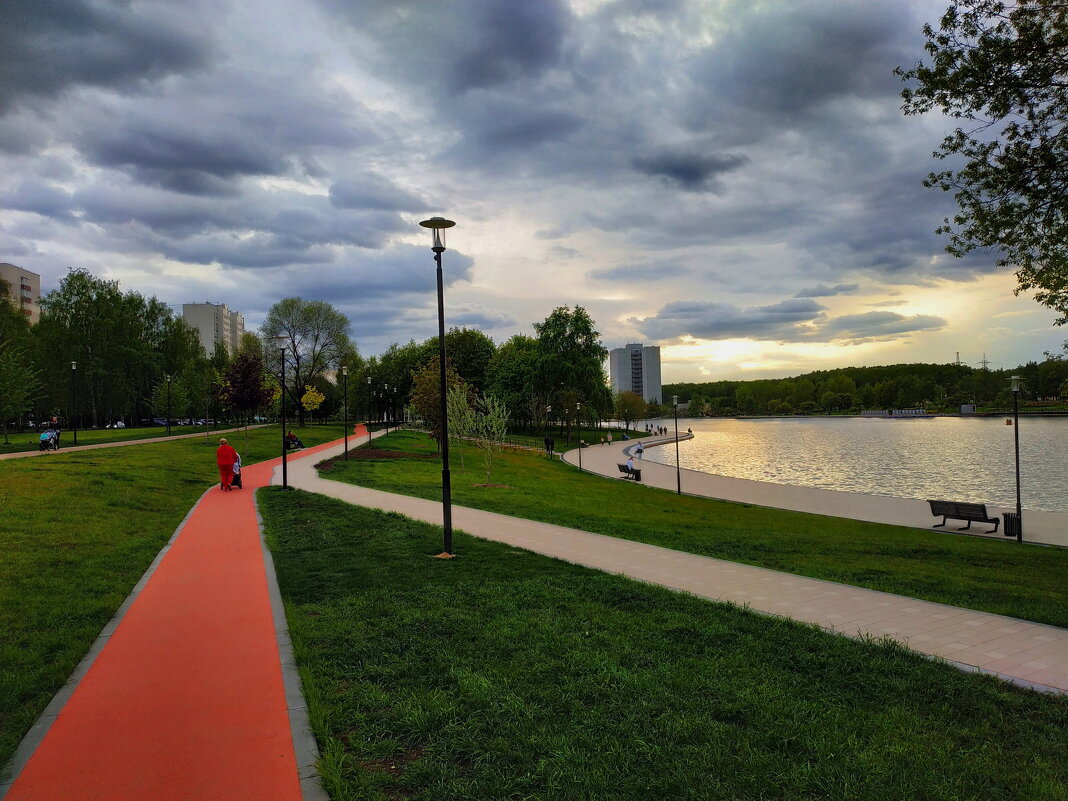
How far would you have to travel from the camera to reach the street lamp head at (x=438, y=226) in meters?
9.50

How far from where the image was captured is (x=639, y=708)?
4.37m

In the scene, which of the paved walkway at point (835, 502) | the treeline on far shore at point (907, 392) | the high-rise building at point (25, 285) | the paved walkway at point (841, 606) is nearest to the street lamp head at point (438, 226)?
the paved walkway at point (841, 606)

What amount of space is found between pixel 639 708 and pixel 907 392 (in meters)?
183

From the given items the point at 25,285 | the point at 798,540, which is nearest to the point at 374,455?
the point at 798,540

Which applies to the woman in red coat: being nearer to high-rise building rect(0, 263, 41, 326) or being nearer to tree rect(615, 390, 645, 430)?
high-rise building rect(0, 263, 41, 326)

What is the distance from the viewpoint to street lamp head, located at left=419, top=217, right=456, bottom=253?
9.50 meters

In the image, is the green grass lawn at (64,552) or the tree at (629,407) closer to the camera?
the green grass lawn at (64,552)

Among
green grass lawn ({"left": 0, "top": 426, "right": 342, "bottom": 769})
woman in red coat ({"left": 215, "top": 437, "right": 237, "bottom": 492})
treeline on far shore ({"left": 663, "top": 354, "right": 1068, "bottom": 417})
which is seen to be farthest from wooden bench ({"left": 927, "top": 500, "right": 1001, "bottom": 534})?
treeline on far shore ({"left": 663, "top": 354, "right": 1068, "bottom": 417})

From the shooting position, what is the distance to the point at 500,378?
67.2 m

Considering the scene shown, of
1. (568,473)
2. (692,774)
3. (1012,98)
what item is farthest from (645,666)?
(568,473)

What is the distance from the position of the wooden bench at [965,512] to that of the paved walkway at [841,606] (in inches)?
464

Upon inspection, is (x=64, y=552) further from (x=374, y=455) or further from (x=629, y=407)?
(x=629, y=407)

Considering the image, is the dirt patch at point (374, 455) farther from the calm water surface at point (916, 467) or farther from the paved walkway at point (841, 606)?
the paved walkway at point (841, 606)

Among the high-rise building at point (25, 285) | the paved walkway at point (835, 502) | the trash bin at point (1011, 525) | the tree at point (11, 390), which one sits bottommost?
the paved walkway at point (835, 502)
